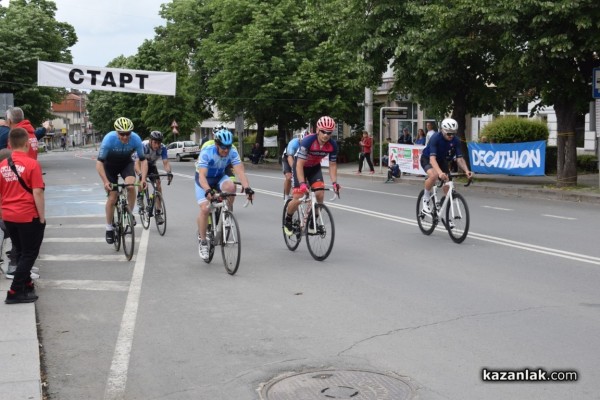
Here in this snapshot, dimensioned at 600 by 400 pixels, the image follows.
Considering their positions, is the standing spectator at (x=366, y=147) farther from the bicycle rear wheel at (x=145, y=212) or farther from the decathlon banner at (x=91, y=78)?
the bicycle rear wheel at (x=145, y=212)

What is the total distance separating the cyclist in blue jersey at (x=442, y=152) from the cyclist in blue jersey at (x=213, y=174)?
3299mm

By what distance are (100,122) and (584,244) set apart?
373 feet

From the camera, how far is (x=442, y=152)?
40.3 feet

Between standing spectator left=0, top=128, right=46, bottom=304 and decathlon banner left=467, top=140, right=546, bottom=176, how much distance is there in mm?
17540

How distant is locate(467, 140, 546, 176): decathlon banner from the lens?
22.9 metres

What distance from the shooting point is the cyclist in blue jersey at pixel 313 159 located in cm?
1051

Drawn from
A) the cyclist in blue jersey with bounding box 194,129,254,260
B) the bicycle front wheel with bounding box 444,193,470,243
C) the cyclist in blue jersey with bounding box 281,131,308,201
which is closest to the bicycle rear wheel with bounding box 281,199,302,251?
the cyclist in blue jersey with bounding box 194,129,254,260

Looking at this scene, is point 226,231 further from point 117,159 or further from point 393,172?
point 393,172

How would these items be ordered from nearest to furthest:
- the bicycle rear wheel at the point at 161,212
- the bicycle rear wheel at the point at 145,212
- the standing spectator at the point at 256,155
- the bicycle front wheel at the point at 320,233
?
the bicycle front wheel at the point at 320,233 → the bicycle rear wheel at the point at 161,212 → the bicycle rear wheel at the point at 145,212 → the standing spectator at the point at 256,155

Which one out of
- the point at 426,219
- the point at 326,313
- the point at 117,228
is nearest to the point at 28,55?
the point at 117,228

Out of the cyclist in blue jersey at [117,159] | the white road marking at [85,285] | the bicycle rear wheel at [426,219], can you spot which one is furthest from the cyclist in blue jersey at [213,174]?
the bicycle rear wheel at [426,219]

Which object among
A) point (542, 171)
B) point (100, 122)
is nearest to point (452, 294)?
point (542, 171)

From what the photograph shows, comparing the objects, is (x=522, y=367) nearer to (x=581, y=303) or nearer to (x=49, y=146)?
(x=581, y=303)

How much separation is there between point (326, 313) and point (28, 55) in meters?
41.9
